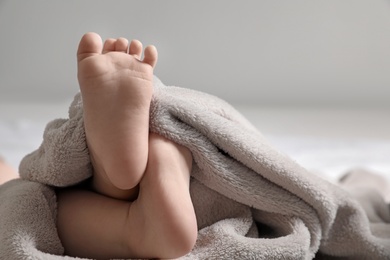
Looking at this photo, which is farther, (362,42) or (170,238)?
(362,42)

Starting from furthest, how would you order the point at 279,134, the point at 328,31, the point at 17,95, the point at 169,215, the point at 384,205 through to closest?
the point at 17,95 < the point at 279,134 < the point at 328,31 < the point at 384,205 < the point at 169,215

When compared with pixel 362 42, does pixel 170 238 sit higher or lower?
lower

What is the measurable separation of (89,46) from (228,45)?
94 centimetres

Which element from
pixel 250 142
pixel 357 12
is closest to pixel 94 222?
pixel 250 142

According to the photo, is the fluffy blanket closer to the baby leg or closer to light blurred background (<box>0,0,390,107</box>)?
the baby leg

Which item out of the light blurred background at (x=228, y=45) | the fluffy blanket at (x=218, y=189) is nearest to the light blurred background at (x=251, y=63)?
the light blurred background at (x=228, y=45)

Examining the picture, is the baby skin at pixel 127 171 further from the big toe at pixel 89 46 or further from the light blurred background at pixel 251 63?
the light blurred background at pixel 251 63

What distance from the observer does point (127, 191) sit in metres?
0.72

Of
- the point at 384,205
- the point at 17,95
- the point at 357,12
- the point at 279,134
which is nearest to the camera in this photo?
the point at 384,205

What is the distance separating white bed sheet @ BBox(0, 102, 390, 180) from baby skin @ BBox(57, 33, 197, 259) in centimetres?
70

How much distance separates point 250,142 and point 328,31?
0.78 m

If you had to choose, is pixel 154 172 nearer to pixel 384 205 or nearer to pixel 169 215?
pixel 169 215

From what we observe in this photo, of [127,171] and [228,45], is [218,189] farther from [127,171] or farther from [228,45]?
[228,45]

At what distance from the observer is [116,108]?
26.0 inches
